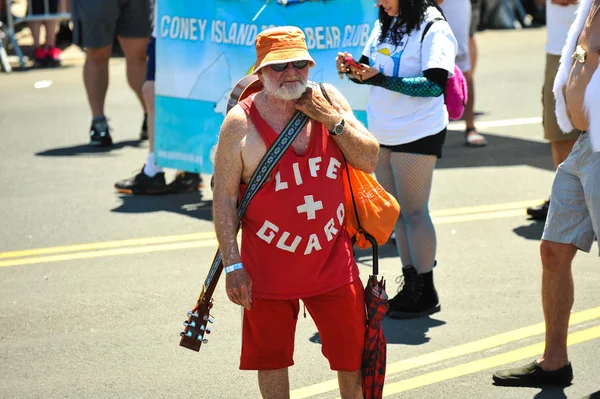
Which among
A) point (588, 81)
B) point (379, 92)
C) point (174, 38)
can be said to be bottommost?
point (174, 38)

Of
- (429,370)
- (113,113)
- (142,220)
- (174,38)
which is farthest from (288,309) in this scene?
(113,113)

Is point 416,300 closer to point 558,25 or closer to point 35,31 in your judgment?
point 558,25

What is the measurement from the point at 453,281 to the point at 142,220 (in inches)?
103

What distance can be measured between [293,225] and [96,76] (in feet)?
22.8

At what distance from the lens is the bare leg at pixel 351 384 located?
433cm

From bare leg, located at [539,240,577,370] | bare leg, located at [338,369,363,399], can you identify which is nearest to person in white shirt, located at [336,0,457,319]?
bare leg, located at [539,240,577,370]

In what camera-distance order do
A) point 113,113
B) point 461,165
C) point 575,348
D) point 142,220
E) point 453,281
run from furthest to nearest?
point 113,113
point 461,165
point 142,220
point 453,281
point 575,348

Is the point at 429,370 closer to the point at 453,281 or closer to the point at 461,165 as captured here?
the point at 453,281

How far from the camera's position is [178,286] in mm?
6691

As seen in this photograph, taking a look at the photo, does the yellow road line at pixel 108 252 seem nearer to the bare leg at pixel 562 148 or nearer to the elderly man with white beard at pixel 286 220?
the bare leg at pixel 562 148

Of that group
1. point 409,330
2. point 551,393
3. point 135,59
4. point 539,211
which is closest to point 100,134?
point 135,59

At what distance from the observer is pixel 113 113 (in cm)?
1213

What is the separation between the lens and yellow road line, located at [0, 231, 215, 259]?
292 inches

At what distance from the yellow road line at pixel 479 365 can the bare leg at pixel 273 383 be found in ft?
3.04
